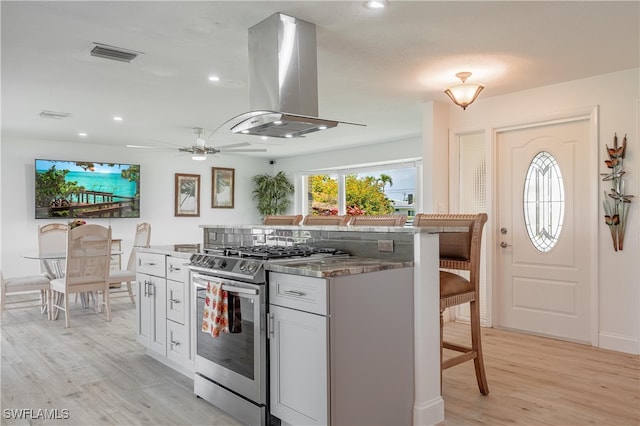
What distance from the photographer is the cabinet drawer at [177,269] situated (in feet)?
10.3

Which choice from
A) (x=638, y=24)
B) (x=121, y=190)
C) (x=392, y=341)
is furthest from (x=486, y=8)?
(x=121, y=190)

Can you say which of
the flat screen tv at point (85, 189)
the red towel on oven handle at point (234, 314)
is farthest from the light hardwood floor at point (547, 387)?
the flat screen tv at point (85, 189)

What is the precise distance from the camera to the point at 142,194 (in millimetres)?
7977

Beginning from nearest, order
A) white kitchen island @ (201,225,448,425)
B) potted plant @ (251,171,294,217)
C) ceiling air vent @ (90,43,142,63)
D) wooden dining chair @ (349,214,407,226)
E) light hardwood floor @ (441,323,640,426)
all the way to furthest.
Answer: white kitchen island @ (201,225,448,425), light hardwood floor @ (441,323,640,426), ceiling air vent @ (90,43,142,63), wooden dining chair @ (349,214,407,226), potted plant @ (251,171,294,217)

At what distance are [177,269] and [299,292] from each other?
54.6 inches

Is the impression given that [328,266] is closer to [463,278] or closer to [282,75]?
[463,278]

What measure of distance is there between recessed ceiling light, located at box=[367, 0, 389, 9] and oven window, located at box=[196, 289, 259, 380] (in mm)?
1842

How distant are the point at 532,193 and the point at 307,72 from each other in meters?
2.84

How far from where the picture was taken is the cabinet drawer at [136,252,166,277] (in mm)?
3431

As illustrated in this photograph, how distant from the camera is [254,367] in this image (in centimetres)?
240

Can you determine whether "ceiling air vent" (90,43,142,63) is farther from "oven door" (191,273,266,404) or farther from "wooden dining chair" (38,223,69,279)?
"wooden dining chair" (38,223,69,279)

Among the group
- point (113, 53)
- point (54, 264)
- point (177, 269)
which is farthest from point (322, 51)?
point (54, 264)

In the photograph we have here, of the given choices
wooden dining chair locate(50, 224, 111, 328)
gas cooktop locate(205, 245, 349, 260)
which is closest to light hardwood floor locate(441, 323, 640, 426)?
gas cooktop locate(205, 245, 349, 260)

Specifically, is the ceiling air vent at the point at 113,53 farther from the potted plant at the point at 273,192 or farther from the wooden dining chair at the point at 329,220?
the potted plant at the point at 273,192
